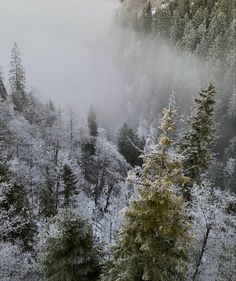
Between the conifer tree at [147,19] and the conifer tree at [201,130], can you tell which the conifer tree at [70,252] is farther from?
the conifer tree at [147,19]

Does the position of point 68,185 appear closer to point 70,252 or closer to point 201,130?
point 201,130

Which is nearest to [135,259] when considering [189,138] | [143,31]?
[189,138]

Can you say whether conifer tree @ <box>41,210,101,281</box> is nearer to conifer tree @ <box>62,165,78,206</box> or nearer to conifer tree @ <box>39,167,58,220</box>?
conifer tree @ <box>39,167,58,220</box>

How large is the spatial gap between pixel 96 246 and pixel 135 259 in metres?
6.44

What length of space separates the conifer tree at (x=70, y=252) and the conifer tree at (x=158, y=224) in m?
4.67

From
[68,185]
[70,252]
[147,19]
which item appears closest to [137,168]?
[70,252]

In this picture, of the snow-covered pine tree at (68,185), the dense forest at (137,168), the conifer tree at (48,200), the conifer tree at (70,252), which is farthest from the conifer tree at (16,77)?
the conifer tree at (70,252)

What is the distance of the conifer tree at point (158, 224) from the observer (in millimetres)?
13719

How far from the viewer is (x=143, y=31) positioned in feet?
529

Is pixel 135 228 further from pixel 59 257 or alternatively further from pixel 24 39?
pixel 24 39

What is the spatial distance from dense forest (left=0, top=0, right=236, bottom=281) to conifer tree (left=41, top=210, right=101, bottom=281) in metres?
0.05

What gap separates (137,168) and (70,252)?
7.64 m

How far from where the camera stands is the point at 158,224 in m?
14.3

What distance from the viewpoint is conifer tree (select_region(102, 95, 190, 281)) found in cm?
1372
